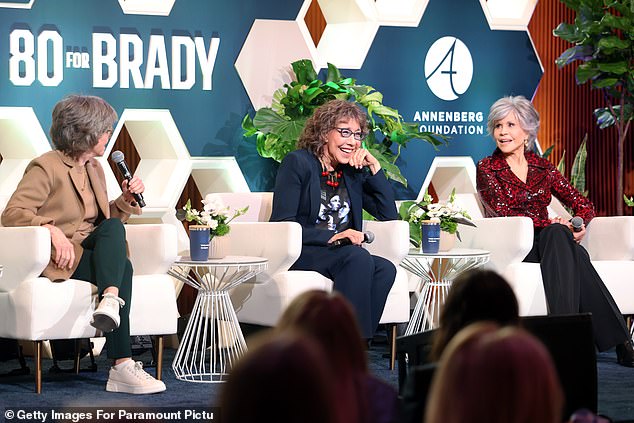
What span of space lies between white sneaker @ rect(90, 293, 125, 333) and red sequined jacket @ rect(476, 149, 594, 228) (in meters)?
2.16

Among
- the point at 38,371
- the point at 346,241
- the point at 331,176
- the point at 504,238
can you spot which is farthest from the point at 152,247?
the point at 504,238

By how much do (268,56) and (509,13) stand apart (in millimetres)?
1720

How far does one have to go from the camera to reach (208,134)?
5.64m

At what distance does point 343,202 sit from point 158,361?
3.77ft

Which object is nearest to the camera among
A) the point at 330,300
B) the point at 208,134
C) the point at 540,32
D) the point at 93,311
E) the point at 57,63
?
the point at 330,300

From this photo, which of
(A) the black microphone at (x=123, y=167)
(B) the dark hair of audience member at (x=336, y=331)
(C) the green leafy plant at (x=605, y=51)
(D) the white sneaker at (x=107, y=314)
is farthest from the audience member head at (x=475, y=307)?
(C) the green leafy plant at (x=605, y=51)

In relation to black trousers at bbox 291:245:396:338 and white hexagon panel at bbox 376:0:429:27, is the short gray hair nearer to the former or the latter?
white hexagon panel at bbox 376:0:429:27

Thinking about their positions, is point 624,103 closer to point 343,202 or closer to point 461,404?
point 343,202

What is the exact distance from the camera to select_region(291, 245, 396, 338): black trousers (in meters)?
4.46

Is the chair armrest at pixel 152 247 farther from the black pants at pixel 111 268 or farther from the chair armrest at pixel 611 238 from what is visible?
the chair armrest at pixel 611 238

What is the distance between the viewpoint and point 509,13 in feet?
21.6

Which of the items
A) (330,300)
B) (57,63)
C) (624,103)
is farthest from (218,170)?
(330,300)

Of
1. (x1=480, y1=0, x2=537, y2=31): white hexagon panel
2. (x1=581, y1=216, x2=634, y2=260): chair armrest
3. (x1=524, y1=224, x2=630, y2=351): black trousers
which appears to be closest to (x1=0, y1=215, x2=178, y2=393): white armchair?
(x1=524, y1=224, x2=630, y2=351): black trousers

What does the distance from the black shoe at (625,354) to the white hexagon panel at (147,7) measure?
2.83m
